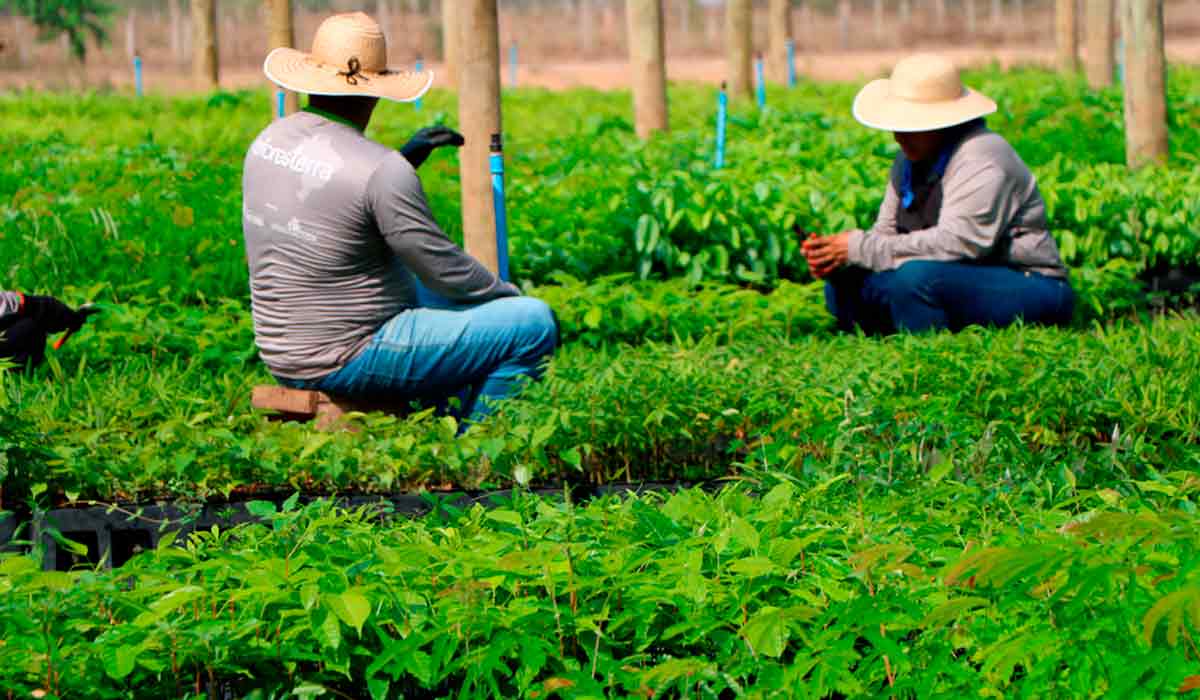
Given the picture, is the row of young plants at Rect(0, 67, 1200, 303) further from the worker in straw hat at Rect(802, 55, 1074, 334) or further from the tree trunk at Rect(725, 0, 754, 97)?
the tree trunk at Rect(725, 0, 754, 97)

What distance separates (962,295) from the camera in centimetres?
591

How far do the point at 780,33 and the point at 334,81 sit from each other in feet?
44.8

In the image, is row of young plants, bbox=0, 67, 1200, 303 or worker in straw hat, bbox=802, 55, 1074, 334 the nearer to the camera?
worker in straw hat, bbox=802, 55, 1074, 334

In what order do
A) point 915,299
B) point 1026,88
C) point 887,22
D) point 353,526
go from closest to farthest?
point 353,526 < point 915,299 < point 1026,88 < point 887,22

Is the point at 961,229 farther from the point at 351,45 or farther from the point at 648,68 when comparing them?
the point at 648,68

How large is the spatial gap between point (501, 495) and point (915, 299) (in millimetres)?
2525

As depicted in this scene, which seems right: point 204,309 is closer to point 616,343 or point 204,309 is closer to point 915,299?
point 616,343

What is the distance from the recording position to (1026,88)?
46.0ft

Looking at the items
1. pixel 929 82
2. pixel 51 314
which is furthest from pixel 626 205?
pixel 51 314

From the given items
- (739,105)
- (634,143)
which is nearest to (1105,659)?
(634,143)

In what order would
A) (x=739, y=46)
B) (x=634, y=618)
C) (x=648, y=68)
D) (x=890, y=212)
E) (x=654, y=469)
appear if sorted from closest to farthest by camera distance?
1. (x=634, y=618)
2. (x=654, y=469)
3. (x=890, y=212)
4. (x=648, y=68)
5. (x=739, y=46)

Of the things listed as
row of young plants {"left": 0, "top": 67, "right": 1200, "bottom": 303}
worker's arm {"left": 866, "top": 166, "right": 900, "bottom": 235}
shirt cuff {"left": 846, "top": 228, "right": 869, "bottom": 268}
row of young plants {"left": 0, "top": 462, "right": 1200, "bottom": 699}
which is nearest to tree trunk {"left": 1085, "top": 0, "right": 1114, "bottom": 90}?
row of young plants {"left": 0, "top": 67, "right": 1200, "bottom": 303}

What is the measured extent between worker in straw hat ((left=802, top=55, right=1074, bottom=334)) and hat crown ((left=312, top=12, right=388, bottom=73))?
193 centimetres

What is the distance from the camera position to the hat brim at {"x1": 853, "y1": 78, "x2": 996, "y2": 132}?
19.5 ft
